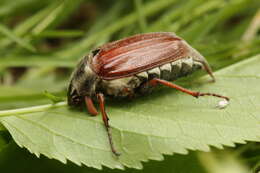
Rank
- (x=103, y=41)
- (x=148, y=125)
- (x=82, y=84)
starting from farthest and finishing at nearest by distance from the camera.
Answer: (x=103, y=41) < (x=82, y=84) < (x=148, y=125)

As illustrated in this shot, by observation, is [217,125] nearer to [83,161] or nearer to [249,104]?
[249,104]

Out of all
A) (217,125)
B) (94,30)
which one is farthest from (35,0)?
(217,125)

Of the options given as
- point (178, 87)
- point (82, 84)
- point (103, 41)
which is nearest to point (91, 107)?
point (82, 84)

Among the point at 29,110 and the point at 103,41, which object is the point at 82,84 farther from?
the point at 103,41

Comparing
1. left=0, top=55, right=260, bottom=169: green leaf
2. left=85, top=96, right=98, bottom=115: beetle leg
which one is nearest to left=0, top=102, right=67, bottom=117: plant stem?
left=0, top=55, right=260, bottom=169: green leaf

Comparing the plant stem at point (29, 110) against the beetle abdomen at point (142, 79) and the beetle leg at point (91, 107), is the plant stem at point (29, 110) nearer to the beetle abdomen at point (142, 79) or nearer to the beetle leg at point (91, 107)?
the beetle leg at point (91, 107)

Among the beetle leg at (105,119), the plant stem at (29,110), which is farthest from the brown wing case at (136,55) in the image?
the plant stem at (29,110)
